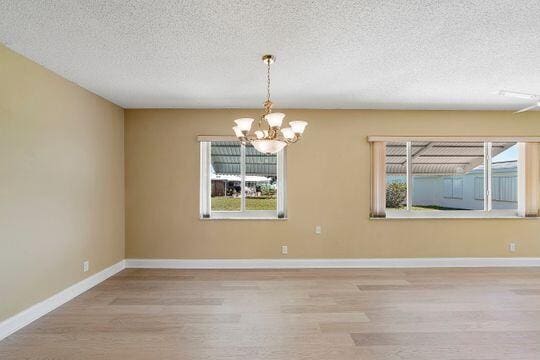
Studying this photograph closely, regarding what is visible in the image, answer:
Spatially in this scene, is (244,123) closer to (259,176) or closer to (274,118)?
(274,118)

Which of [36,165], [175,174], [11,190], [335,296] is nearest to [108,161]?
[175,174]

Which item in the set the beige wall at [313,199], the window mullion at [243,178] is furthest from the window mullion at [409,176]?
the window mullion at [243,178]

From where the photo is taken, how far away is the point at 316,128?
16.5 feet

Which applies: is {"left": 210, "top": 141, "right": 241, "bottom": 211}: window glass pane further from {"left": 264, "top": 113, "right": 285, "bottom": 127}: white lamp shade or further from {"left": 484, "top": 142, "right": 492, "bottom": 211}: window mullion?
{"left": 484, "top": 142, "right": 492, "bottom": 211}: window mullion

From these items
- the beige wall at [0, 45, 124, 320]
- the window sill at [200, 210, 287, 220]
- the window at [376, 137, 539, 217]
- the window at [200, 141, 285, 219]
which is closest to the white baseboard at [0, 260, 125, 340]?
the beige wall at [0, 45, 124, 320]

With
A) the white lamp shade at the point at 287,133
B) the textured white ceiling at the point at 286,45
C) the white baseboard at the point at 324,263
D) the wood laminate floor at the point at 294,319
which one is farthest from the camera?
the white baseboard at the point at 324,263

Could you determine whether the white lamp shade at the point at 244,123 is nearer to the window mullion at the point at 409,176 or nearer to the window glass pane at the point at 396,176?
the window glass pane at the point at 396,176

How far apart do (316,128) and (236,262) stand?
94.0 inches

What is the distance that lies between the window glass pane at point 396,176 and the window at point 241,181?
1757 mm

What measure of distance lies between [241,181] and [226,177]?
25cm

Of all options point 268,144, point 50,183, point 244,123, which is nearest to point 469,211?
point 268,144

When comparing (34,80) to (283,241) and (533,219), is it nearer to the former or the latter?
(283,241)

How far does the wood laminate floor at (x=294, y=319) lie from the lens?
2.57 m

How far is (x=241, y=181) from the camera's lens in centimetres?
519
